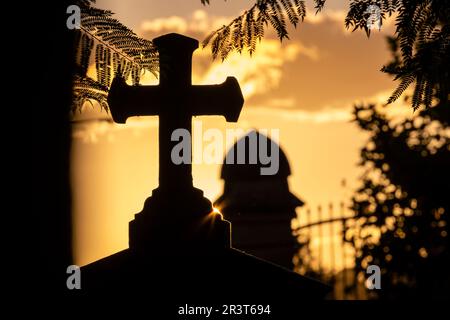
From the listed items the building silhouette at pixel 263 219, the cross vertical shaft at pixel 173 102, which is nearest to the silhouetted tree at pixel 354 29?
the cross vertical shaft at pixel 173 102

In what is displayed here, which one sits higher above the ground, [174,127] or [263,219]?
[263,219]

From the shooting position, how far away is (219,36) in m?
3.16

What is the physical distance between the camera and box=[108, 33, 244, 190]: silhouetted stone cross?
3.08m

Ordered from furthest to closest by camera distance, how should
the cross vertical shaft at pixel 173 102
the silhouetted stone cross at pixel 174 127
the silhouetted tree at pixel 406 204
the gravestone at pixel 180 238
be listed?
the silhouetted tree at pixel 406 204
the cross vertical shaft at pixel 173 102
the silhouetted stone cross at pixel 174 127
the gravestone at pixel 180 238

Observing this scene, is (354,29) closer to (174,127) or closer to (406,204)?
(174,127)

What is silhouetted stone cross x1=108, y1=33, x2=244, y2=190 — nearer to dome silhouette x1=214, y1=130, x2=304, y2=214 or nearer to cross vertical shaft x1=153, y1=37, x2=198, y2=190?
cross vertical shaft x1=153, y1=37, x2=198, y2=190

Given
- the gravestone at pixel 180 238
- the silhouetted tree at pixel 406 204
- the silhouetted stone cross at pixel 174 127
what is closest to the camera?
the gravestone at pixel 180 238

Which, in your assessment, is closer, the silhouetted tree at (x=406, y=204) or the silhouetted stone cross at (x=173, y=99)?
the silhouetted stone cross at (x=173, y=99)

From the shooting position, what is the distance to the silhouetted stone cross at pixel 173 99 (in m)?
3.08

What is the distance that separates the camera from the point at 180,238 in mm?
2822

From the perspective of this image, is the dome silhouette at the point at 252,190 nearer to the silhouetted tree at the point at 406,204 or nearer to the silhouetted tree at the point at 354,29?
the silhouetted tree at the point at 406,204

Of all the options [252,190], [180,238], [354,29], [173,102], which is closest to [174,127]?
[173,102]

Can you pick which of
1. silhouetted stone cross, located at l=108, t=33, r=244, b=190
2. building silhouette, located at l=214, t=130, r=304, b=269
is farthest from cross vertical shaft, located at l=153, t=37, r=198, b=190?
building silhouette, located at l=214, t=130, r=304, b=269

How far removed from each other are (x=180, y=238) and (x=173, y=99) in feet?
2.34
